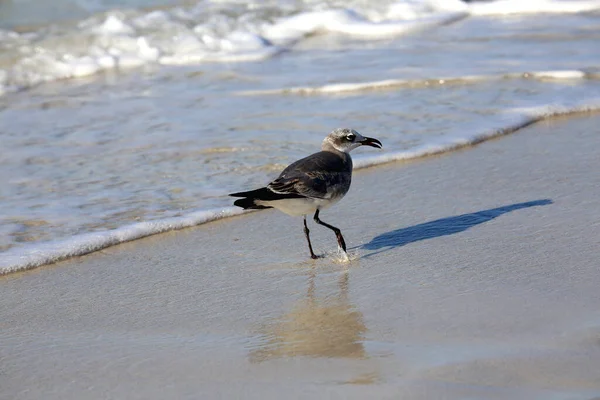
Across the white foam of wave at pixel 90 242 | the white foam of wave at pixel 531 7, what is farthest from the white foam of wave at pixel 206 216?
the white foam of wave at pixel 531 7

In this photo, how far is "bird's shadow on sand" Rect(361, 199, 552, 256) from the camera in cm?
566

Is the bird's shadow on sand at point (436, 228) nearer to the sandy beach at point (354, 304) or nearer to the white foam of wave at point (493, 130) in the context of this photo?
the sandy beach at point (354, 304)

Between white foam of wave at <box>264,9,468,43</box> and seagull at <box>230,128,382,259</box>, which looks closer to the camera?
seagull at <box>230,128,382,259</box>

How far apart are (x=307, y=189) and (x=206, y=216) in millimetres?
1079

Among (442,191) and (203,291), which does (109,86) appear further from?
(203,291)

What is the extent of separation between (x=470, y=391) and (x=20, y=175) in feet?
15.1

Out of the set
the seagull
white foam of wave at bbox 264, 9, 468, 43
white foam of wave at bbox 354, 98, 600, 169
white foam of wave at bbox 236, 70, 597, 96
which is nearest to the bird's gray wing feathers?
the seagull

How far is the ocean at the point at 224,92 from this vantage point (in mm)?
6777

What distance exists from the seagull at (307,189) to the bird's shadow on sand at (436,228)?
0.30 m

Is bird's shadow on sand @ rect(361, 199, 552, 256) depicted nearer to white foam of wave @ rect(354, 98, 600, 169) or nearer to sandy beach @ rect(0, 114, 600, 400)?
sandy beach @ rect(0, 114, 600, 400)

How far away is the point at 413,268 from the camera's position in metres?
5.21

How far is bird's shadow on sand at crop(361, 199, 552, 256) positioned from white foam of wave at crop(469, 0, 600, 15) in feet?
24.4

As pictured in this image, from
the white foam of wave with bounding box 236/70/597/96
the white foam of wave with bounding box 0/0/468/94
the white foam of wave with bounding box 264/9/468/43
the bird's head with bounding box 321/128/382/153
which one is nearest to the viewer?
the bird's head with bounding box 321/128/382/153

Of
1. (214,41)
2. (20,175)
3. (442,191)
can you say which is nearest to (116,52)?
(214,41)
